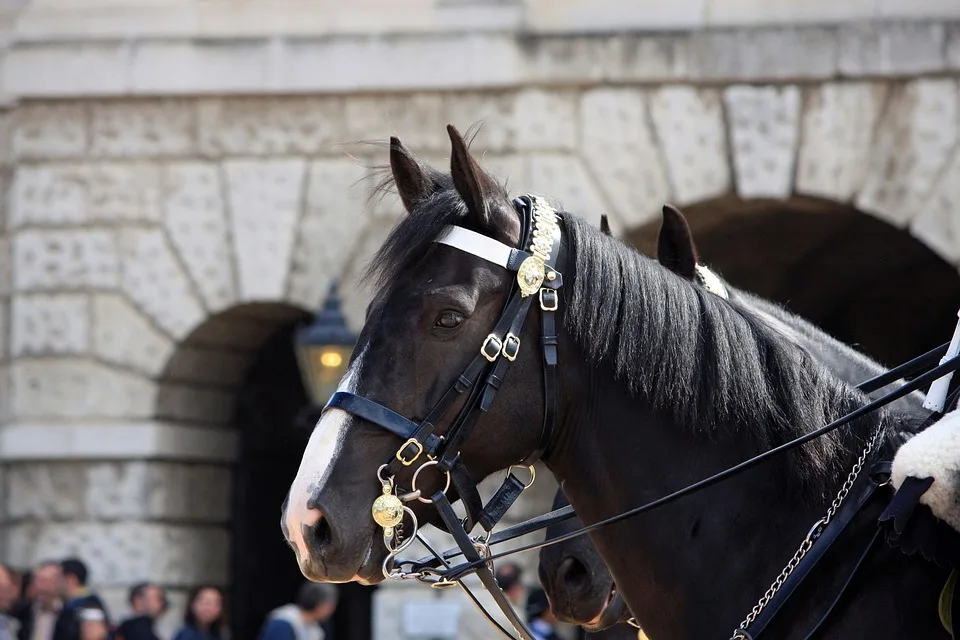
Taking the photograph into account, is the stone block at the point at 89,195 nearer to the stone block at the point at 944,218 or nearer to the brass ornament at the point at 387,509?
the stone block at the point at 944,218

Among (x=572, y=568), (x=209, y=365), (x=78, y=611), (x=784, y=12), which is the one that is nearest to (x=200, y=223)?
(x=209, y=365)

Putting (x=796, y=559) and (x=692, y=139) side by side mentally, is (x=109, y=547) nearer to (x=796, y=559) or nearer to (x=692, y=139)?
(x=692, y=139)

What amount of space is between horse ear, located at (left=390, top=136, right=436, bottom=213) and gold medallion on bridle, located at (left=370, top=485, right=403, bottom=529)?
0.71 metres

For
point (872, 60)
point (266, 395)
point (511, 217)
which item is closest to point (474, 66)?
point (872, 60)

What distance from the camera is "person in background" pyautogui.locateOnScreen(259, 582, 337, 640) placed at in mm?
8305

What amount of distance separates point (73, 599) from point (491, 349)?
6400 mm

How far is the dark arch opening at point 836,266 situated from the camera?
10438mm

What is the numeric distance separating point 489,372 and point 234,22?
7.27 meters

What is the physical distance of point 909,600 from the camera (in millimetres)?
3285

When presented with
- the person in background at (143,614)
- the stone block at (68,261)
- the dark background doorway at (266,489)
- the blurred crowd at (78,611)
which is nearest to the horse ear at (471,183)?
the blurred crowd at (78,611)

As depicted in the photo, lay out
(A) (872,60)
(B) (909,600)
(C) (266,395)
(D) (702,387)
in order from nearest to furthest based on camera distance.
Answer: (B) (909,600), (D) (702,387), (A) (872,60), (C) (266,395)

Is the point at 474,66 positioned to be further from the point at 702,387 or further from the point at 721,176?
the point at 702,387

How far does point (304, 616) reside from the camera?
842 centimetres

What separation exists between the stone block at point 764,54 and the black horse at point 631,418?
20.9ft
